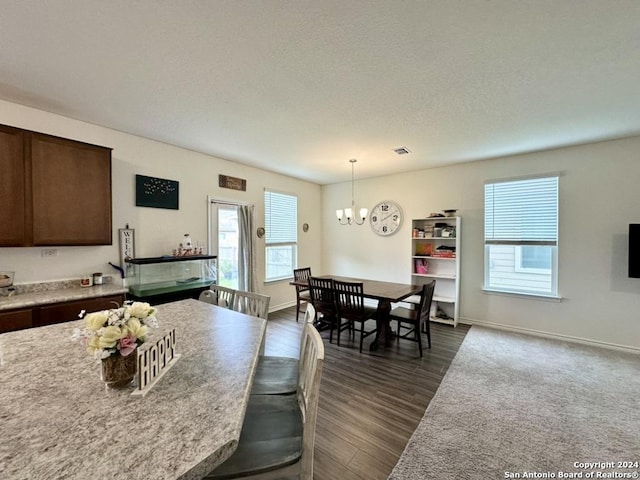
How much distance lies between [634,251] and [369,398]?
3654 mm

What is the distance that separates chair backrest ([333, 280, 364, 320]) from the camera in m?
3.41

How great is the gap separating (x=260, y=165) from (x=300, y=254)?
2.07 m

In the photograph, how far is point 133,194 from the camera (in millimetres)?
3436

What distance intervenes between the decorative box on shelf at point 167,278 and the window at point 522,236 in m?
4.37

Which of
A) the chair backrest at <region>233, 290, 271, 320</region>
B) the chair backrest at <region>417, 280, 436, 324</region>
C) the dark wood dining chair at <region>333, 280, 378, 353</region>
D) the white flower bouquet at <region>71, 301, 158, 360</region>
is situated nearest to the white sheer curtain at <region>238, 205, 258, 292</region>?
the dark wood dining chair at <region>333, 280, 378, 353</region>

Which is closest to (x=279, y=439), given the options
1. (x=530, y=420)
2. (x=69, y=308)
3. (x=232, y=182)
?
(x=530, y=420)

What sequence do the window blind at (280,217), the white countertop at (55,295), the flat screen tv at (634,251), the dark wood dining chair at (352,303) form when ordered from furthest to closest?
the window blind at (280,217), the dark wood dining chair at (352,303), the flat screen tv at (634,251), the white countertop at (55,295)

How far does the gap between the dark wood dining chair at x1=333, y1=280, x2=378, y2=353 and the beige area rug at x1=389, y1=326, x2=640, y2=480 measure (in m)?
1.06

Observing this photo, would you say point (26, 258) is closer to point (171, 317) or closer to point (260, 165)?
point (171, 317)

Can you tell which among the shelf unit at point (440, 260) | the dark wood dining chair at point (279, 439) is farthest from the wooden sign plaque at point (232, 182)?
the dark wood dining chair at point (279, 439)

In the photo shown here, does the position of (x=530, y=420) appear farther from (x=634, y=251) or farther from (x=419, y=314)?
(x=634, y=251)

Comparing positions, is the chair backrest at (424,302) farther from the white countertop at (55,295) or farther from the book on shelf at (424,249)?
the white countertop at (55,295)

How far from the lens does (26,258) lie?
8.95 ft

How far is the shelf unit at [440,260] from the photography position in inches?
179
